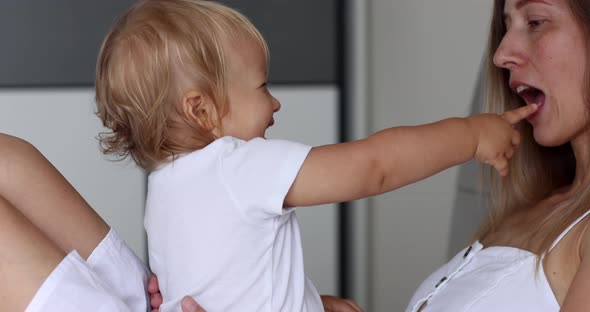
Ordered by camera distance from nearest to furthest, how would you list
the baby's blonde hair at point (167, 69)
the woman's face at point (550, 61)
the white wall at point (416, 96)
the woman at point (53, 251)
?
1. the woman at point (53, 251)
2. the baby's blonde hair at point (167, 69)
3. the woman's face at point (550, 61)
4. the white wall at point (416, 96)

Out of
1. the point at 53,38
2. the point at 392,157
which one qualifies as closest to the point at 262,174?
the point at 392,157

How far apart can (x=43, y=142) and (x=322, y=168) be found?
1637 millimetres

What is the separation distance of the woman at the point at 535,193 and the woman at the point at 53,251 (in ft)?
1.54

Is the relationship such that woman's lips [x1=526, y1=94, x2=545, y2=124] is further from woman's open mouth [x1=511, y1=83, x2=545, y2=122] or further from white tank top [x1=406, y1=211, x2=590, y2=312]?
white tank top [x1=406, y1=211, x2=590, y2=312]

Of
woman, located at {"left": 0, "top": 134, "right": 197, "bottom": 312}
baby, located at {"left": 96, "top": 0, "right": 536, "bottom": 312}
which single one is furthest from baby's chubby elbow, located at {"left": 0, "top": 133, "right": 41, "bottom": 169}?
baby, located at {"left": 96, "top": 0, "right": 536, "bottom": 312}

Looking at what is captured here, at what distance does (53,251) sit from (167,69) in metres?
0.30

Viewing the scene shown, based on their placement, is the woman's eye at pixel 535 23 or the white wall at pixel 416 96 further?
the white wall at pixel 416 96

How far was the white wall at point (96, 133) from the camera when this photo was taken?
99.1 inches

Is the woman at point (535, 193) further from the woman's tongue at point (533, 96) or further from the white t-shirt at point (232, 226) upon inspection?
the white t-shirt at point (232, 226)

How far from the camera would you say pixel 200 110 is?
4.02 feet

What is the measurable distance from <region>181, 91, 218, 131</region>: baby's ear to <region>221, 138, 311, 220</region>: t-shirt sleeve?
12cm

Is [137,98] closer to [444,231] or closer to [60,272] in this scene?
[60,272]

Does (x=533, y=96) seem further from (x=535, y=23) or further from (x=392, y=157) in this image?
(x=392, y=157)

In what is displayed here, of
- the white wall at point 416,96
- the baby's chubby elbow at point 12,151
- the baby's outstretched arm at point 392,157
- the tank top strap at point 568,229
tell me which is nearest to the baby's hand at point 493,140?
the baby's outstretched arm at point 392,157
